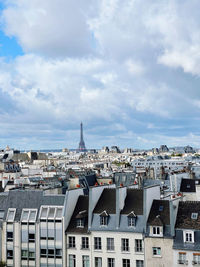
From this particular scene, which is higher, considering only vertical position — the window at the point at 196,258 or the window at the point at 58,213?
the window at the point at 58,213

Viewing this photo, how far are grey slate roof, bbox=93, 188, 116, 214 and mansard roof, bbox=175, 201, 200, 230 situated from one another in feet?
22.7

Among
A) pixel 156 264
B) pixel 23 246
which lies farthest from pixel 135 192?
pixel 23 246

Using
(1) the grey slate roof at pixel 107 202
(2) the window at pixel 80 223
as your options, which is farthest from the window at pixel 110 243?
(2) the window at pixel 80 223

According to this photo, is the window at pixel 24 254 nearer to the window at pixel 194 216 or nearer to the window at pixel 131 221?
the window at pixel 131 221

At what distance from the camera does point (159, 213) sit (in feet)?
138

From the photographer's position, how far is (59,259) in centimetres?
4319

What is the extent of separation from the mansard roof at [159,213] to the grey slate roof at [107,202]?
4.12 meters

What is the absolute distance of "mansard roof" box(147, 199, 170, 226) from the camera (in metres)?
40.5

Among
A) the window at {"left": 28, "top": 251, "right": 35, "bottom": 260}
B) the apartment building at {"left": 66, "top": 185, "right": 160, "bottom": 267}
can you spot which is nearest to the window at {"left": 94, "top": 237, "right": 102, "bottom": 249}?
the apartment building at {"left": 66, "top": 185, "right": 160, "bottom": 267}

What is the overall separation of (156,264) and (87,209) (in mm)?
9816

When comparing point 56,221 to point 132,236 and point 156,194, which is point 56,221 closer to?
point 132,236

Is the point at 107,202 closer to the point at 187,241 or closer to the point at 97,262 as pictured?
the point at 97,262

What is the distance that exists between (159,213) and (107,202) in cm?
601

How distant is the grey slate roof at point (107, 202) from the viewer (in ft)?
144
